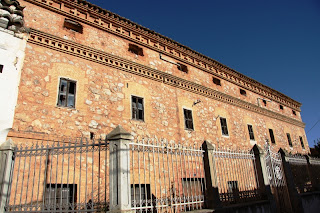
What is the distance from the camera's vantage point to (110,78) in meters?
8.91

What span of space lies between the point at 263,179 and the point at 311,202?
149 inches

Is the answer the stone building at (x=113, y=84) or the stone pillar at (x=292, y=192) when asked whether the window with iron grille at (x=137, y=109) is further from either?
the stone pillar at (x=292, y=192)

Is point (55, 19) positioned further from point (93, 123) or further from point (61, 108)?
point (93, 123)

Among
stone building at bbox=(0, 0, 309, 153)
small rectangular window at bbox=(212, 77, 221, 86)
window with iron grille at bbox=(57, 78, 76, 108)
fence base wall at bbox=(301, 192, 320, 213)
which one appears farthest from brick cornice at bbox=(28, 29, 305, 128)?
fence base wall at bbox=(301, 192, 320, 213)

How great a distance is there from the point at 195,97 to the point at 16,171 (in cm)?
813

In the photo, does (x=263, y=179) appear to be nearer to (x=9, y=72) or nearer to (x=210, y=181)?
(x=210, y=181)

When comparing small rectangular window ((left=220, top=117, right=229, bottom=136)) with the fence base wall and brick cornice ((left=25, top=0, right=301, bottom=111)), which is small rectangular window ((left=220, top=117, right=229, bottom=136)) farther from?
the fence base wall

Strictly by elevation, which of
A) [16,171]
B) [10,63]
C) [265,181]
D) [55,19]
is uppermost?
[55,19]

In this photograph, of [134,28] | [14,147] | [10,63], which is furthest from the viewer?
[134,28]

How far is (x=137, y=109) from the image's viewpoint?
30.5 ft

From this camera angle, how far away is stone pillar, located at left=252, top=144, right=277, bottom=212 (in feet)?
24.6

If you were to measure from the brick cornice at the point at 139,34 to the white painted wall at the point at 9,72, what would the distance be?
1.82 meters

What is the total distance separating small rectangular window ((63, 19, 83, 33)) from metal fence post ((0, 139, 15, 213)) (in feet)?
16.0

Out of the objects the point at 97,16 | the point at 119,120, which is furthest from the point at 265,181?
the point at 97,16
